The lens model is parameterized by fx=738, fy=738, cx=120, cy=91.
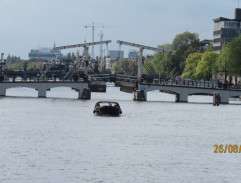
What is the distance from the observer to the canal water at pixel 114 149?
37438 mm

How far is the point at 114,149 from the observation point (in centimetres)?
4828

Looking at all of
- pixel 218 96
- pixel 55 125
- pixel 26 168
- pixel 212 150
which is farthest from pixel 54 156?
pixel 218 96

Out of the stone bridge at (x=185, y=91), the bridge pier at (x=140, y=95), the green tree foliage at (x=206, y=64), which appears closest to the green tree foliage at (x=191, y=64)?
the green tree foliage at (x=206, y=64)

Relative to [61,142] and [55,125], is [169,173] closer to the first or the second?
[61,142]

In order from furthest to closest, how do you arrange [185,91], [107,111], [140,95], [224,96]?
[185,91], [224,96], [140,95], [107,111]

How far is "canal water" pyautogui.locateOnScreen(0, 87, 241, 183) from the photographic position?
37.4 metres

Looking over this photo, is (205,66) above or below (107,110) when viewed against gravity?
above

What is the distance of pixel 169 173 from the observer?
1516 inches

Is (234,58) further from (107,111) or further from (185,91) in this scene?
(107,111)

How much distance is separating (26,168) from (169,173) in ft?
24.5

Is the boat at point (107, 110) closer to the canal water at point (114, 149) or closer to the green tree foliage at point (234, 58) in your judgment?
the canal water at point (114, 149)
